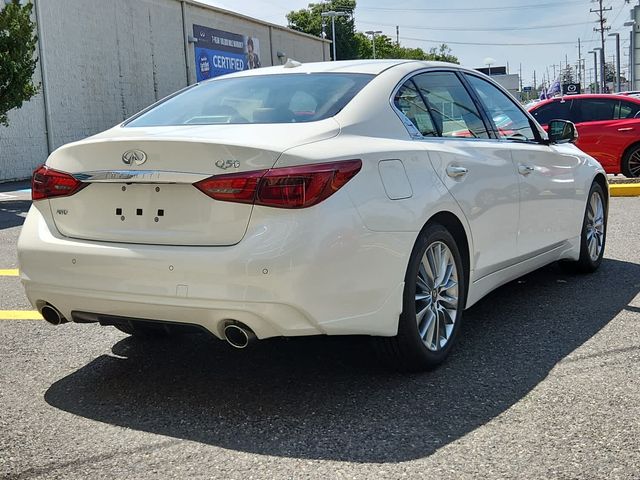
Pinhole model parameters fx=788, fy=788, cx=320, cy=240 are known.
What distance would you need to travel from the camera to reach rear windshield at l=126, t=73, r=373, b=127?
3.83 meters

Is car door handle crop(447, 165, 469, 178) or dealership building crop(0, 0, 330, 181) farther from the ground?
dealership building crop(0, 0, 330, 181)

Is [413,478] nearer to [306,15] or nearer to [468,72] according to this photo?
[468,72]

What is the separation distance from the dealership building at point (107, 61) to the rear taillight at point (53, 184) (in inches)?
736

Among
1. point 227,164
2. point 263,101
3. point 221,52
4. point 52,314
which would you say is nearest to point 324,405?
point 227,164

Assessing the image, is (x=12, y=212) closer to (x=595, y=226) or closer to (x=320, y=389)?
(x=595, y=226)

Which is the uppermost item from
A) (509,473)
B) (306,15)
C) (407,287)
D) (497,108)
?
(306,15)

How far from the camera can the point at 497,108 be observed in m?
5.13

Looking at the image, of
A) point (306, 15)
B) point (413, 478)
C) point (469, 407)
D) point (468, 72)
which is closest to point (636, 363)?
point (469, 407)

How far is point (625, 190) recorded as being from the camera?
12172 mm

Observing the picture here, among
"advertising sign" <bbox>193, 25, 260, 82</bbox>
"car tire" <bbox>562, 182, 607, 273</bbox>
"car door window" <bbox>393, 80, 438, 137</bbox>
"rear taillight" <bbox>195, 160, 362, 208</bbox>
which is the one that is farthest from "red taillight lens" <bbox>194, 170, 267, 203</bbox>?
"advertising sign" <bbox>193, 25, 260, 82</bbox>

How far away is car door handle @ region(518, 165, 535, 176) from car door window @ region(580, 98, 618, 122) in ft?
31.9

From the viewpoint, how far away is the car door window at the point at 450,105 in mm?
4348

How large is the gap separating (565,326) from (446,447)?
6.51 feet

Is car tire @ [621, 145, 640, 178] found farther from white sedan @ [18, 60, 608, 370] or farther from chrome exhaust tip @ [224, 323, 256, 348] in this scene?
chrome exhaust tip @ [224, 323, 256, 348]
